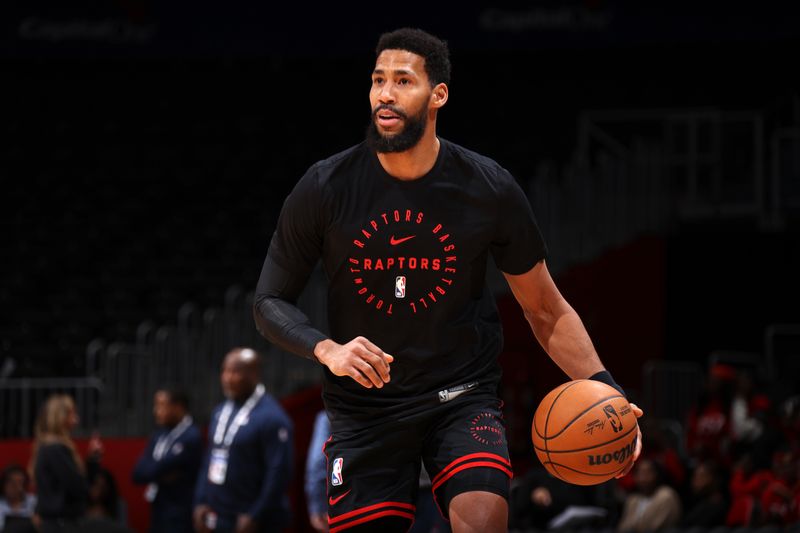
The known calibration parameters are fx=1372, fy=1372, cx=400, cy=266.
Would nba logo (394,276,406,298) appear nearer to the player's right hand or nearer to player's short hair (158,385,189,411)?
the player's right hand

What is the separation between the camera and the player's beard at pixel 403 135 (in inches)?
190

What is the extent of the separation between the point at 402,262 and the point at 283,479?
5.45 m

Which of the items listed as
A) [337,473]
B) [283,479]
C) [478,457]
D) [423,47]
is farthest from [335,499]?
[283,479]

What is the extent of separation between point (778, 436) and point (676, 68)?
1178 cm

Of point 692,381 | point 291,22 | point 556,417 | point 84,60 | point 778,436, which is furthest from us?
point 84,60

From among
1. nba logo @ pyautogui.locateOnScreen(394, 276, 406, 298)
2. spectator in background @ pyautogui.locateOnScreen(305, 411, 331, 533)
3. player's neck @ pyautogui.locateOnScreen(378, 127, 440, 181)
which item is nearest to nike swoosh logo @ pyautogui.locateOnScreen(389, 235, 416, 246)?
nba logo @ pyautogui.locateOnScreen(394, 276, 406, 298)

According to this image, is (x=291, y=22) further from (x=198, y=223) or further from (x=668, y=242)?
(x=668, y=242)

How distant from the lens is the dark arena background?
13234mm

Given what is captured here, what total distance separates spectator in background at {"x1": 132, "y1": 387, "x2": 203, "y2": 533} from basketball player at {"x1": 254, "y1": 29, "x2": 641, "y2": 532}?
6.55 m

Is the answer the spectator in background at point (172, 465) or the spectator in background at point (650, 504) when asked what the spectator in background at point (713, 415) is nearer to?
the spectator in background at point (650, 504)

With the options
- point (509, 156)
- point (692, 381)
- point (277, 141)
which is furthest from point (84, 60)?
point (692, 381)

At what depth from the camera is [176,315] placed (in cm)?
1675

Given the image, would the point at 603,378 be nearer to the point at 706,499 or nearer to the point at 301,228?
the point at 301,228

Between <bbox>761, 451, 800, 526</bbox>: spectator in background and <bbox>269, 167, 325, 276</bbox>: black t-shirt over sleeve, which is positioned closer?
<bbox>269, 167, 325, 276</bbox>: black t-shirt over sleeve
